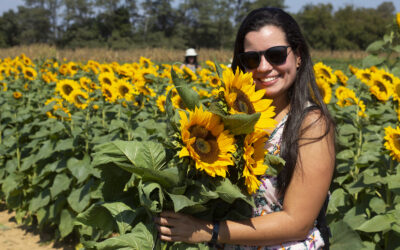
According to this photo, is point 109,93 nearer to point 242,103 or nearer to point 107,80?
point 107,80

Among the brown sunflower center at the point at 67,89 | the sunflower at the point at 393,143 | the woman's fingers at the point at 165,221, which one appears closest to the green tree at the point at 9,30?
the brown sunflower center at the point at 67,89

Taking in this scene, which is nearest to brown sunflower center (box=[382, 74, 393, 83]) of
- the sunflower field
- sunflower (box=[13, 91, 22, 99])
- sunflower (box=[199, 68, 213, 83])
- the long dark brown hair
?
the sunflower field

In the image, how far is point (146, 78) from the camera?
3.47 meters

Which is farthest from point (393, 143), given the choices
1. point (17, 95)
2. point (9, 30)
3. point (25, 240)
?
point (9, 30)

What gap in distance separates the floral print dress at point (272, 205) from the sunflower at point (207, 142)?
443 mm

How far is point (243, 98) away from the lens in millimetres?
1185

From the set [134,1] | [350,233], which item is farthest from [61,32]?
[350,233]

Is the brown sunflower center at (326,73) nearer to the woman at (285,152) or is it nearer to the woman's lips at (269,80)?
the woman at (285,152)

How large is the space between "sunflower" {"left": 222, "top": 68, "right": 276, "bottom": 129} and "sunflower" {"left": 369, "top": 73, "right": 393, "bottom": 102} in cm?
236

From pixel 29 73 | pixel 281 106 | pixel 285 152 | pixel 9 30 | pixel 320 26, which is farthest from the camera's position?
pixel 9 30

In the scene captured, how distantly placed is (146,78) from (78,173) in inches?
40.2

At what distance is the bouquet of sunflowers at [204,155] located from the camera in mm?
1097

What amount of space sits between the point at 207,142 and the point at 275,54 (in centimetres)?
62

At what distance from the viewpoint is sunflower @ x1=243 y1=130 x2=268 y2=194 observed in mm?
1141
